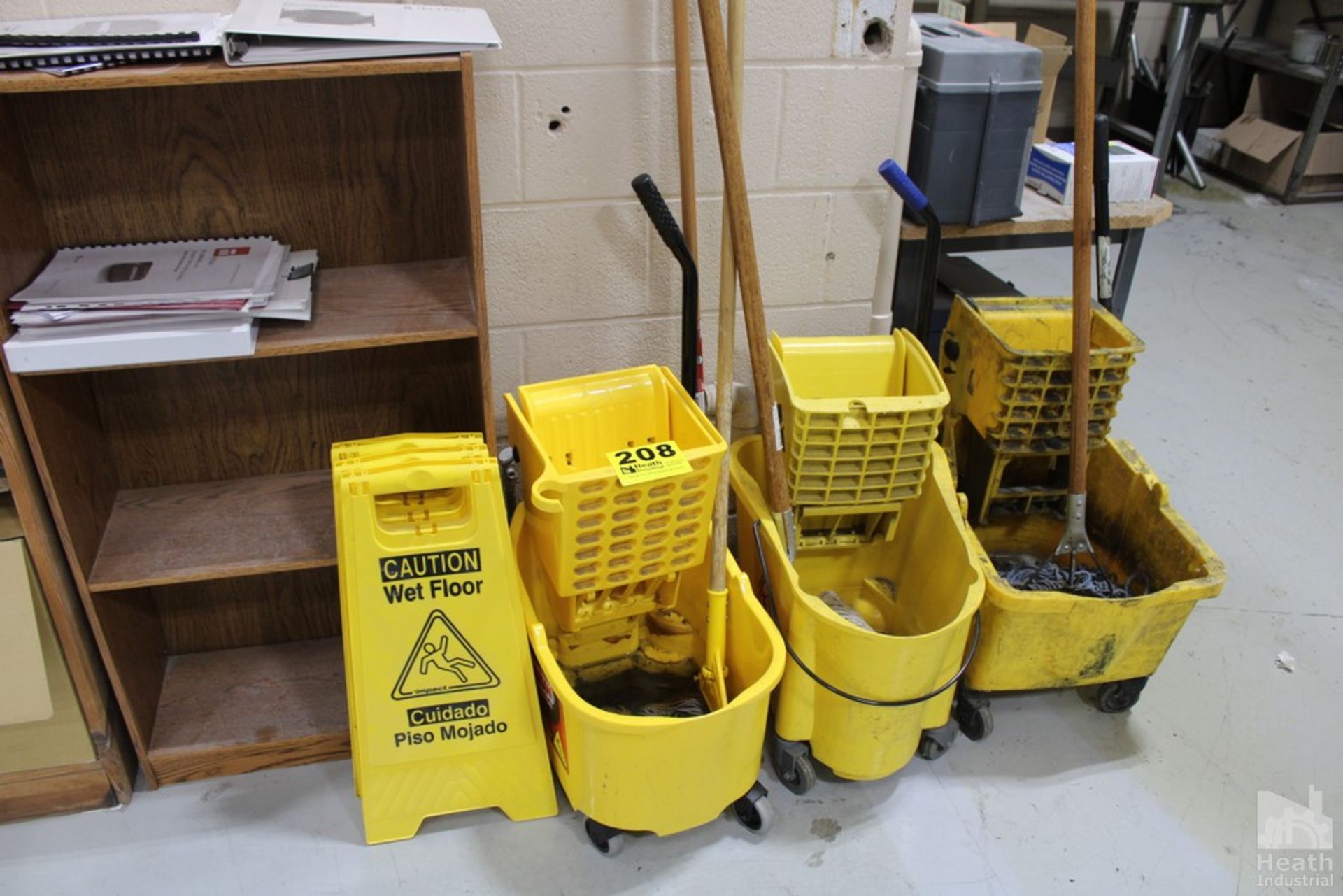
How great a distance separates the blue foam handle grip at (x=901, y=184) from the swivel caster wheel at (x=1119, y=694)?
0.94m

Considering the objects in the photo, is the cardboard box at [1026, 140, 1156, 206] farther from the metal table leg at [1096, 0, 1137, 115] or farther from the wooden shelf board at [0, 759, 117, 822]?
the metal table leg at [1096, 0, 1137, 115]

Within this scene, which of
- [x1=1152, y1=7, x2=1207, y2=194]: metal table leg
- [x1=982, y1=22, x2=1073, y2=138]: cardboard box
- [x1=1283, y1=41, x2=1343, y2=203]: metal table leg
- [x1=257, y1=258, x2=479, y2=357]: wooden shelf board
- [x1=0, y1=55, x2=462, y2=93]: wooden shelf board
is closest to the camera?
[x1=0, y1=55, x2=462, y2=93]: wooden shelf board

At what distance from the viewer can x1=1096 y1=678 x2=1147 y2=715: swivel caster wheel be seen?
6.09 feet

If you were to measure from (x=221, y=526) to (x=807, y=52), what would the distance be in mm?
1279

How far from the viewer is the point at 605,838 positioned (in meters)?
1.61

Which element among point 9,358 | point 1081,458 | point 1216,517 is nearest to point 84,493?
point 9,358

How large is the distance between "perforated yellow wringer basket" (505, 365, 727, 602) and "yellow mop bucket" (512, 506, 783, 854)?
0.08 metres

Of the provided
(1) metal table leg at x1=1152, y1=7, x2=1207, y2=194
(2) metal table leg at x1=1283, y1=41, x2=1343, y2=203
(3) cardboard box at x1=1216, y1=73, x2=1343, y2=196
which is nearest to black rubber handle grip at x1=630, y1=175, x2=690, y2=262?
(1) metal table leg at x1=1152, y1=7, x2=1207, y2=194

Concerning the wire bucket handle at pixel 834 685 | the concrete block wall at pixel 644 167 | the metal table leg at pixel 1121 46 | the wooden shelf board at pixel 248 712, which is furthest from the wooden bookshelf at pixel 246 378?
the metal table leg at pixel 1121 46

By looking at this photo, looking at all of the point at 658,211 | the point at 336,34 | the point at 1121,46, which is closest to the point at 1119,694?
the point at 658,211

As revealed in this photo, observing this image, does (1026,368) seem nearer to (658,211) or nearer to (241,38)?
(658,211)

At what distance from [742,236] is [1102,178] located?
0.75 meters

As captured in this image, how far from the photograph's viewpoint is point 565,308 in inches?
73.7

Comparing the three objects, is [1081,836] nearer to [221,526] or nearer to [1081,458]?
[1081,458]
